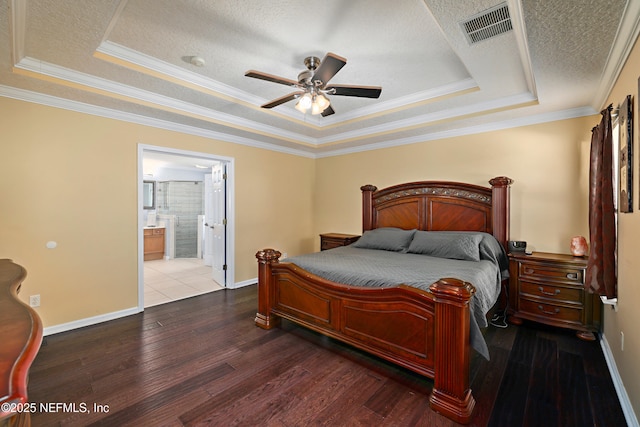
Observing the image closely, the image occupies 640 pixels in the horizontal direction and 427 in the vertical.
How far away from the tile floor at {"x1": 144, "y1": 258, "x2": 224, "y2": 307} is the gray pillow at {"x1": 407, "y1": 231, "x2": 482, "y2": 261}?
125 inches

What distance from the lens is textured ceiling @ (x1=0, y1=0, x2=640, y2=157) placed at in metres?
1.81

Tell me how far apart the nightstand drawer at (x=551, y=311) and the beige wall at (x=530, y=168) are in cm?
74

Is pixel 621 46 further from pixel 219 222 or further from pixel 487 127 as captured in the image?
pixel 219 222

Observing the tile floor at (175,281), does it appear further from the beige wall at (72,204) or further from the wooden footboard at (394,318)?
the wooden footboard at (394,318)

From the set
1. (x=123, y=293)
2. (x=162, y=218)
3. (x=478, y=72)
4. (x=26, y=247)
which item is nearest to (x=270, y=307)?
(x=123, y=293)

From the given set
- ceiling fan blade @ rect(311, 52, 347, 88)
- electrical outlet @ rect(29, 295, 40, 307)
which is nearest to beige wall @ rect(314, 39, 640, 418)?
ceiling fan blade @ rect(311, 52, 347, 88)

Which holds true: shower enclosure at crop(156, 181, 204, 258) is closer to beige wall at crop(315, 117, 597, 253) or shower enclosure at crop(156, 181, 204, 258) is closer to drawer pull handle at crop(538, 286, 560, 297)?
beige wall at crop(315, 117, 597, 253)

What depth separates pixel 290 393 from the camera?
6.46ft

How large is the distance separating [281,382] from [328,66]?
2392 millimetres

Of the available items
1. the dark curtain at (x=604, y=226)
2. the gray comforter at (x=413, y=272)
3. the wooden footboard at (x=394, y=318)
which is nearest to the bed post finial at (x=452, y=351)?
the wooden footboard at (x=394, y=318)

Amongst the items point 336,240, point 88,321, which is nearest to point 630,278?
point 336,240

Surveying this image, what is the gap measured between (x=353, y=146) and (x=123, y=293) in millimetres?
4050

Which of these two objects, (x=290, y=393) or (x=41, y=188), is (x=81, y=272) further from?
(x=290, y=393)

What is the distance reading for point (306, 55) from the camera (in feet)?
8.52
